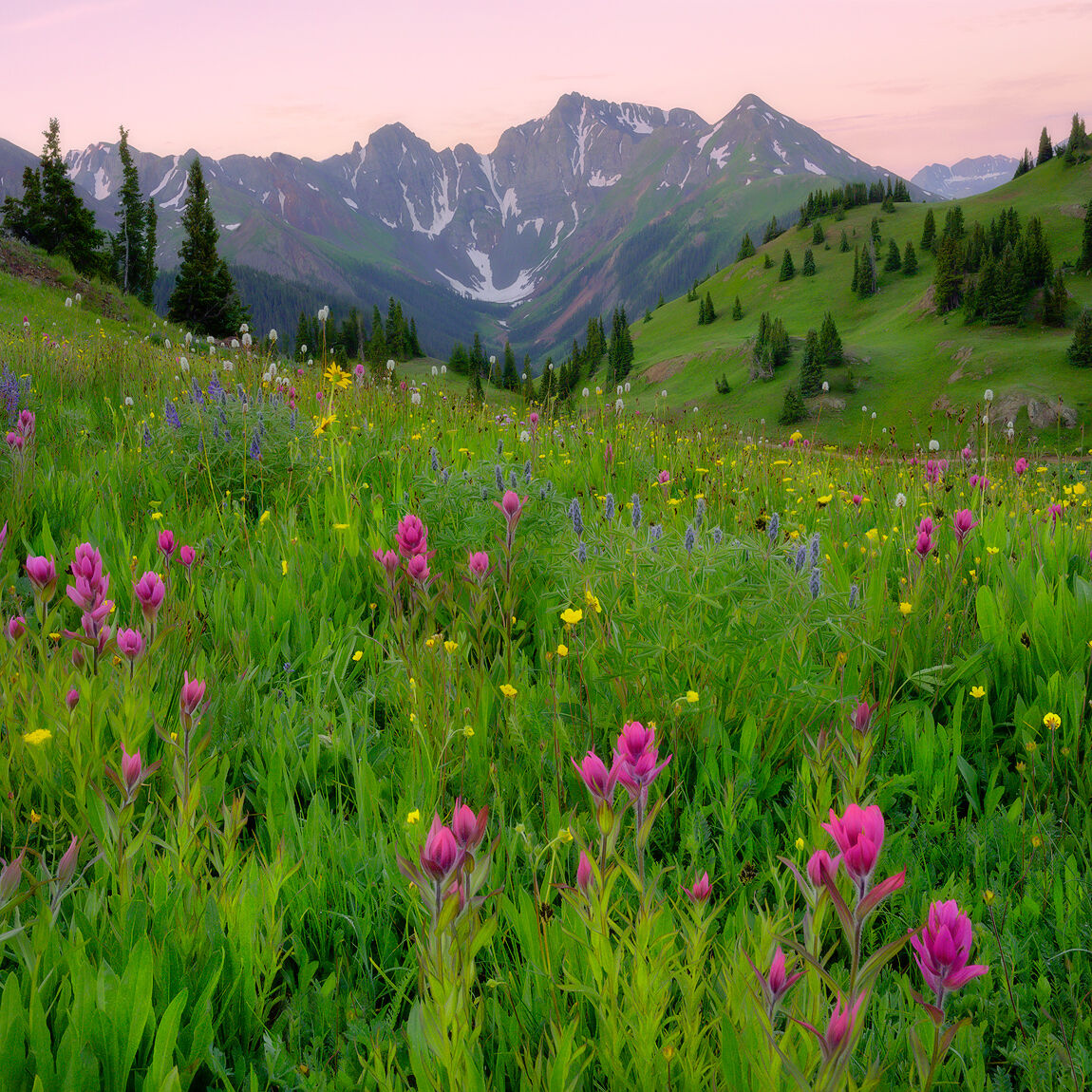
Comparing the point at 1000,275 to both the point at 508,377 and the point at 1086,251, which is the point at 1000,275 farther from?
the point at 508,377

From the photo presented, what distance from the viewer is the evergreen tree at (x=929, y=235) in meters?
110

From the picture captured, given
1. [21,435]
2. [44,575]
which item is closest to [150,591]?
[44,575]

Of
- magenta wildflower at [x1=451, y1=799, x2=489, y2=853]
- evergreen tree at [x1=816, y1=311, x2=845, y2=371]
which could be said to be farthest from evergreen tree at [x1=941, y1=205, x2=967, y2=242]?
magenta wildflower at [x1=451, y1=799, x2=489, y2=853]

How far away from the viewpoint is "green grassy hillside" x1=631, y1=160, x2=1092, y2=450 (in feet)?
223

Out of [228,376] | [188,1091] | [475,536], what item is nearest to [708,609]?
[475,536]

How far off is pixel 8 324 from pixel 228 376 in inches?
359

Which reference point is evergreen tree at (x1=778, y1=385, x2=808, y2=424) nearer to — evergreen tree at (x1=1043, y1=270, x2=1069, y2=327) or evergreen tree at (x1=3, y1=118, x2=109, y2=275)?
evergreen tree at (x1=1043, y1=270, x2=1069, y2=327)

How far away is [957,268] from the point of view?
85625 mm

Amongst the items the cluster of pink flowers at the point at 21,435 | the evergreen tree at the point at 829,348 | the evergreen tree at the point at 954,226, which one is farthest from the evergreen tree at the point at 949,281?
the cluster of pink flowers at the point at 21,435

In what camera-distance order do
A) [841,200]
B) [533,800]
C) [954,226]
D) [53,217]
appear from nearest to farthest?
[533,800]
[53,217]
[954,226]
[841,200]

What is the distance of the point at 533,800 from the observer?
245 cm

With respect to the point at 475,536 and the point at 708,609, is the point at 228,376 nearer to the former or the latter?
the point at 475,536

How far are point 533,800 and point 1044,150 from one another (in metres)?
157

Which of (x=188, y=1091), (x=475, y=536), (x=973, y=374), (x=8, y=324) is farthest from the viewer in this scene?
(x=973, y=374)
